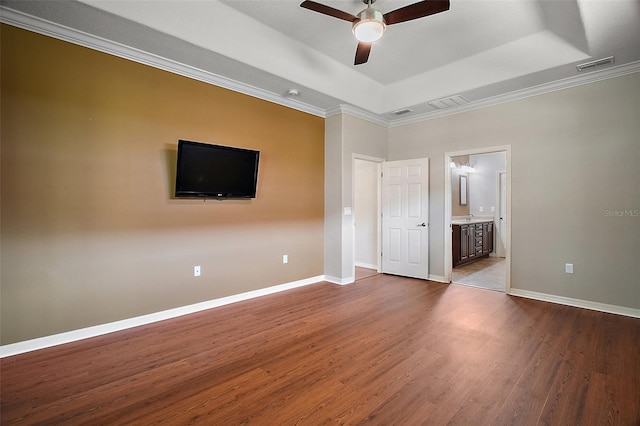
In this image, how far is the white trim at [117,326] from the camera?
2609mm

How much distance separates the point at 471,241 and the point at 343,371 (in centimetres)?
531

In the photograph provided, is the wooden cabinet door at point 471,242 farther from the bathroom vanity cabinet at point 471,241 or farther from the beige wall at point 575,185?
the beige wall at point 575,185

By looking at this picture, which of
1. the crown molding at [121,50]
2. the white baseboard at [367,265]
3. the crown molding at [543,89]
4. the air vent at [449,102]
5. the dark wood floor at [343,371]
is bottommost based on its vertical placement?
the dark wood floor at [343,371]

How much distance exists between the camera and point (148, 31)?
2789mm

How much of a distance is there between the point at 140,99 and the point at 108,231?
145cm

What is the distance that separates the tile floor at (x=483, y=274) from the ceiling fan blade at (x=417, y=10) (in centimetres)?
396

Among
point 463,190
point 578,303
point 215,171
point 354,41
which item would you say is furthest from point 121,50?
point 463,190

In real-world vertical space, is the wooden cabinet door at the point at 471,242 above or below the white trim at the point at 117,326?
above

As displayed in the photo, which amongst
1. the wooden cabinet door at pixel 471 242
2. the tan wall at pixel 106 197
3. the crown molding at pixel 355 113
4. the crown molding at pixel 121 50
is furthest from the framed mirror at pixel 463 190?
the tan wall at pixel 106 197

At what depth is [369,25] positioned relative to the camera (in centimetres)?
268

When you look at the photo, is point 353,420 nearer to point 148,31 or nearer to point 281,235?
point 281,235

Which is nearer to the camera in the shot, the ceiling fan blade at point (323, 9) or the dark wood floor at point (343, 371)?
the dark wood floor at point (343, 371)

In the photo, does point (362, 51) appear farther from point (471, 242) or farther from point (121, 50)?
point (471, 242)

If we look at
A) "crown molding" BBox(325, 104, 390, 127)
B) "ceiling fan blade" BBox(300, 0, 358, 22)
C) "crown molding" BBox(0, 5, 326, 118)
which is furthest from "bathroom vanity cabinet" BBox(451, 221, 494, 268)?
"ceiling fan blade" BBox(300, 0, 358, 22)
